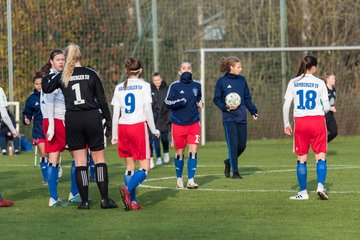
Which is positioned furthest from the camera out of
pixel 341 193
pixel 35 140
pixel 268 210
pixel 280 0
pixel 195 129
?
pixel 280 0

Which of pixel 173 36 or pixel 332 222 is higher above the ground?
pixel 173 36

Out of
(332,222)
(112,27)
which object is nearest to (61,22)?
(112,27)

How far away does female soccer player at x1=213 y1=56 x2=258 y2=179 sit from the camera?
17641mm

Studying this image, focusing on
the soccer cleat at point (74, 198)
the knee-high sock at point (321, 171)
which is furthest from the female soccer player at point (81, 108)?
the knee-high sock at point (321, 171)

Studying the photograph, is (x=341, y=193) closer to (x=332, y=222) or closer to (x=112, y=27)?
(x=332, y=222)

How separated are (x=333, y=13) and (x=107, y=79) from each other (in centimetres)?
808

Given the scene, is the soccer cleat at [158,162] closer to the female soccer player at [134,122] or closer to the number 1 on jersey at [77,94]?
the female soccer player at [134,122]

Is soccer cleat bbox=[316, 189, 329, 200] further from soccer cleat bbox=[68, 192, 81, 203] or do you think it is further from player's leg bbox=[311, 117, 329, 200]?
soccer cleat bbox=[68, 192, 81, 203]

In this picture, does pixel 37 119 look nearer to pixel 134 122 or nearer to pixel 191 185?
pixel 191 185

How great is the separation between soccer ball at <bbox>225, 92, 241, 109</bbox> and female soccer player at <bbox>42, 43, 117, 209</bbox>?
4718mm

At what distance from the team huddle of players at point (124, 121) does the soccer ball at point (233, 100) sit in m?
1.26

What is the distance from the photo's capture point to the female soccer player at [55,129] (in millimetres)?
13945

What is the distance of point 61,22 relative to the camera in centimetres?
3016

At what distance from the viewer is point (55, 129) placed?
46.9 ft
